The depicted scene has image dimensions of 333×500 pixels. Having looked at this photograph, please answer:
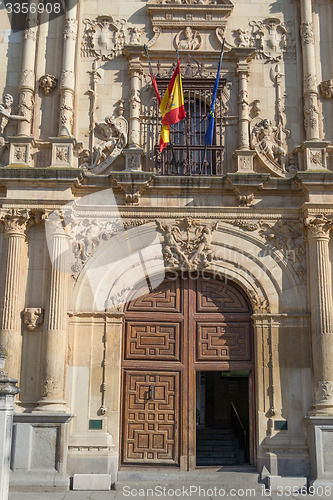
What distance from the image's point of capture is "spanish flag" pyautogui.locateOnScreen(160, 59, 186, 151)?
444 inches

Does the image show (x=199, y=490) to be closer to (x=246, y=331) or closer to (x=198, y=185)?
(x=246, y=331)

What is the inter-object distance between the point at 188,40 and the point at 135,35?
115 cm

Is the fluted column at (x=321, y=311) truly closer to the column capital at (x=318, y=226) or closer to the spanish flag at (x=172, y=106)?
the column capital at (x=318, y=226)

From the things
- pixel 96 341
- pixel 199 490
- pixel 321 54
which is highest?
pixel 321 54

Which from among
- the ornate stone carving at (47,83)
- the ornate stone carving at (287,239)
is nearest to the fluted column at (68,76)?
the ornate stone carving at (47,83)

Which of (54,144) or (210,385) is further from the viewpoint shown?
(210,385)

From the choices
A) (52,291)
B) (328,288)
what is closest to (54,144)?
(52,291)

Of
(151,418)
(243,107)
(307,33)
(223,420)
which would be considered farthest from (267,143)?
(223,420)

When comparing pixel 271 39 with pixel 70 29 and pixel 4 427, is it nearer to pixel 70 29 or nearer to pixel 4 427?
pixel 70 29

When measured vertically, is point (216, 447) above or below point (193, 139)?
below

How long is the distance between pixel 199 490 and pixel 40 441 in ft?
9.36

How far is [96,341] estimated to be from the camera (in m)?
10.8

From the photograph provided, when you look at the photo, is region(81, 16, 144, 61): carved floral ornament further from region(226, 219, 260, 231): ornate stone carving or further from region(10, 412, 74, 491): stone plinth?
region(10, 412, 74, 491): stone plinth

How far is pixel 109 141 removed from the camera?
1177 centimetres
